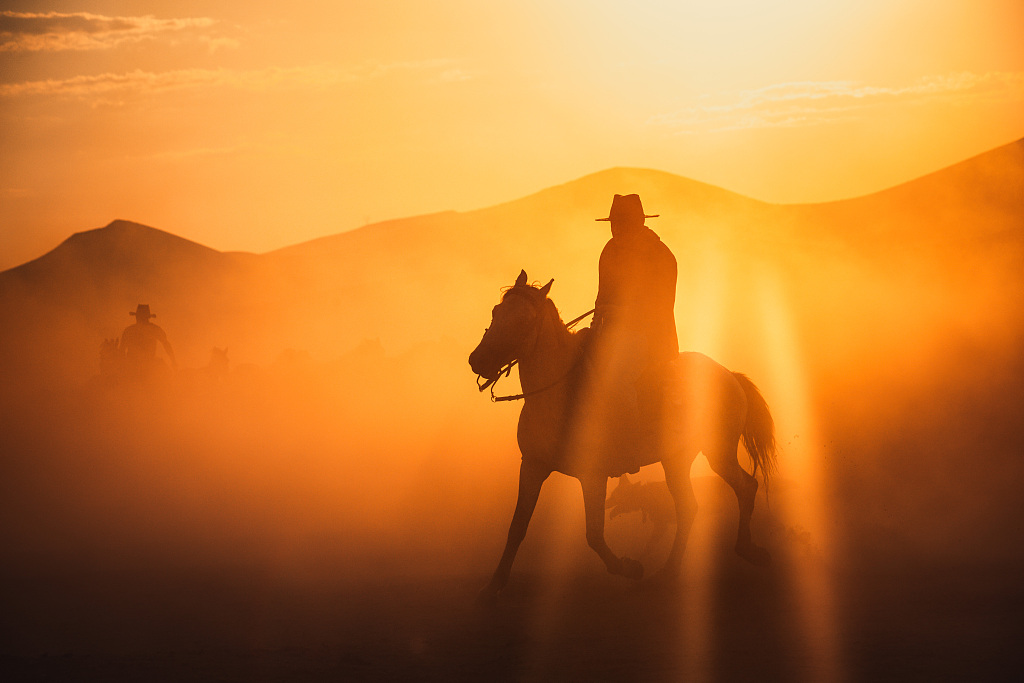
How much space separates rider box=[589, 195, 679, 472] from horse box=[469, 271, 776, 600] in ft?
0.62

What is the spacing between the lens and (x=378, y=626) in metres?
8.40

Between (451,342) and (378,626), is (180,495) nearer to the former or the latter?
(378,626)

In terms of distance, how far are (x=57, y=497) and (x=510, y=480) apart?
767 centimetres

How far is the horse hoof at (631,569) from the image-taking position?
8781 millimetres

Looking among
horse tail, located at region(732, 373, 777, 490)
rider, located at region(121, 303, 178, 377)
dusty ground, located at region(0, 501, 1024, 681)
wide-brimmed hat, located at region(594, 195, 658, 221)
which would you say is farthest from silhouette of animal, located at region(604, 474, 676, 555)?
rider, located at region(121, 303, 178, 377)

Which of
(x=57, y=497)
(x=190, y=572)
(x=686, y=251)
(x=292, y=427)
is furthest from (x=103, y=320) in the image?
(x=190, y=572)

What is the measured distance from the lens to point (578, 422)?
889cm

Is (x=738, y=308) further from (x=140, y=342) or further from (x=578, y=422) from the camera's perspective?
(x=578, y=422)

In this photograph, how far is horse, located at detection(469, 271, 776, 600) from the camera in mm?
8445

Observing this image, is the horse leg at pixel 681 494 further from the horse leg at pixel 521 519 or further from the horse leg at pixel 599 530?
the horse leg at pixel 521 519

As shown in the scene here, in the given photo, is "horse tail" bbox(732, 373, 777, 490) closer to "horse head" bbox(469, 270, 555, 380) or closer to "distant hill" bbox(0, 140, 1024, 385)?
"horse head" bbox(469, 270, 555, 380)

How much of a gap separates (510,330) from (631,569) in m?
2.55

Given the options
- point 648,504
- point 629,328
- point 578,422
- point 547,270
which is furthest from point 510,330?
point 547,270

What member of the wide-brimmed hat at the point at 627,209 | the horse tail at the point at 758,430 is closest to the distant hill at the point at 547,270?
the horse tail at the point at 758,430
